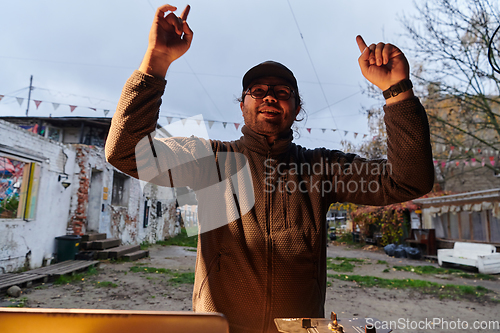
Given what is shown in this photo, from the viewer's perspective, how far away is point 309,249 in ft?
4.70

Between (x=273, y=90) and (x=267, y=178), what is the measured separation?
0.53 meters

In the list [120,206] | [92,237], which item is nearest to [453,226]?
[120,206]

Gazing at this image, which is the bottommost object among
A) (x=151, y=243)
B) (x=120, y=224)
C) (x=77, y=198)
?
(x=151, y=243)

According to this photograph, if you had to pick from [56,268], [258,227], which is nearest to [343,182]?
[258,227]

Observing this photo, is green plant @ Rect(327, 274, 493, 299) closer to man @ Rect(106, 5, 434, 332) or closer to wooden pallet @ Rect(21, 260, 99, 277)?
wooden pallet @ Rect(21, 260, 99, 277)

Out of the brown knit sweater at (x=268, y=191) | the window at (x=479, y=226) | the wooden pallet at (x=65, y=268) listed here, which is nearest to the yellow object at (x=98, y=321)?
the brown knit sweater at (x=268, y=191)

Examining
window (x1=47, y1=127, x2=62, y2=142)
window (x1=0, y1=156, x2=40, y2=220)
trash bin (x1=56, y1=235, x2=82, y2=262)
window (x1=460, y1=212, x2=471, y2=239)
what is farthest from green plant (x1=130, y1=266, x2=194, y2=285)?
window (x1=47, y1=127, x2=62, y2=142)

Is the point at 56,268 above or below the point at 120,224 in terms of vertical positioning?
below

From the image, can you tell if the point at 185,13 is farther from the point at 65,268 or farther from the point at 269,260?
the point at 65,268

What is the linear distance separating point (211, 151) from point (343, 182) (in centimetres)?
69

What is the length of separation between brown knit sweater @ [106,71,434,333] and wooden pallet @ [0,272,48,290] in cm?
613

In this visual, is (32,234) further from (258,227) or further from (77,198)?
(258,227)

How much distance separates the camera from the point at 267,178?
1576 mm

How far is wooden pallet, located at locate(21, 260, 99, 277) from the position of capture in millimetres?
7024
